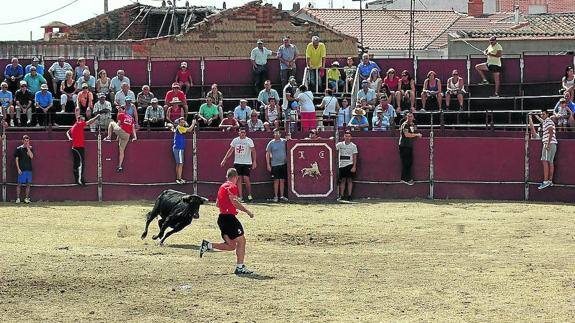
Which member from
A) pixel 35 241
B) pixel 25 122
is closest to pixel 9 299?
pixel 35 241

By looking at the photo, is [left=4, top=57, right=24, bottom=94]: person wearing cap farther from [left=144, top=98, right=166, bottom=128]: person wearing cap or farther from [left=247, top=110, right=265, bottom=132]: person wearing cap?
[left=247, top=110, right=265, bottom=132]: person wearing cap

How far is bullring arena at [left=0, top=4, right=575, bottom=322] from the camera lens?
14953 millimetres

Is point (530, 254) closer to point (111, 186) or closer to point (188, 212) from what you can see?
point (188, 212)

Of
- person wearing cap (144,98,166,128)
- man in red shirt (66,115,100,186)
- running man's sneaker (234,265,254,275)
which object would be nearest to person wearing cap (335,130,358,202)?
person wearing cap (144,98,166,128)

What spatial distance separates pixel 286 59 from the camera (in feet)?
108

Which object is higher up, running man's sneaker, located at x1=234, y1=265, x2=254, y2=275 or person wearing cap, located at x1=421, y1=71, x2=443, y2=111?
→ person wearing cap, located at x1=421, y1=71, x2=443, y2=111

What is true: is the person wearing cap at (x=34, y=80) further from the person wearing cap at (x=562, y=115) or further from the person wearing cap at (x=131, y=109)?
the person wearing cap at (x=562, y=115)

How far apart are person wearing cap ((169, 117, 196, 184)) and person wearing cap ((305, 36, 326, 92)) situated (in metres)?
5.07

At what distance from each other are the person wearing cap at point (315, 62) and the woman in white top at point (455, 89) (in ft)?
11.4

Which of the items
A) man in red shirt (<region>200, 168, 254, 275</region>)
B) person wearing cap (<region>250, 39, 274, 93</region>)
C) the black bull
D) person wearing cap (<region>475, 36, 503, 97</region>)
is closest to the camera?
man in red shirt (<region>200, 168, 254, 275</region>)

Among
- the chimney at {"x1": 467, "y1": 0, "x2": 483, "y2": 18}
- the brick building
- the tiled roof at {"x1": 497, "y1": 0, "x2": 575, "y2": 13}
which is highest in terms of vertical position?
the tiled roof at {"x1": 497, "y1": 0, "x2": 575, "y2": 13}

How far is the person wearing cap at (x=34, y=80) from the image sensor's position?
30750 mm

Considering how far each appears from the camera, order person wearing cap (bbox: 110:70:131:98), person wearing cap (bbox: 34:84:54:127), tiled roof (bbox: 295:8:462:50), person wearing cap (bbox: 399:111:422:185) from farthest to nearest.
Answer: tiled roof (bbox: 295:8:462:50) < person wearing cap (bbox: 110:70:131:98) < person wearing cap (bbox: 34:84:54:127) < person wearing cap (bbox: 399:111:422:185)

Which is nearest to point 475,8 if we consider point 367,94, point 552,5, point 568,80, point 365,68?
point 552,5
